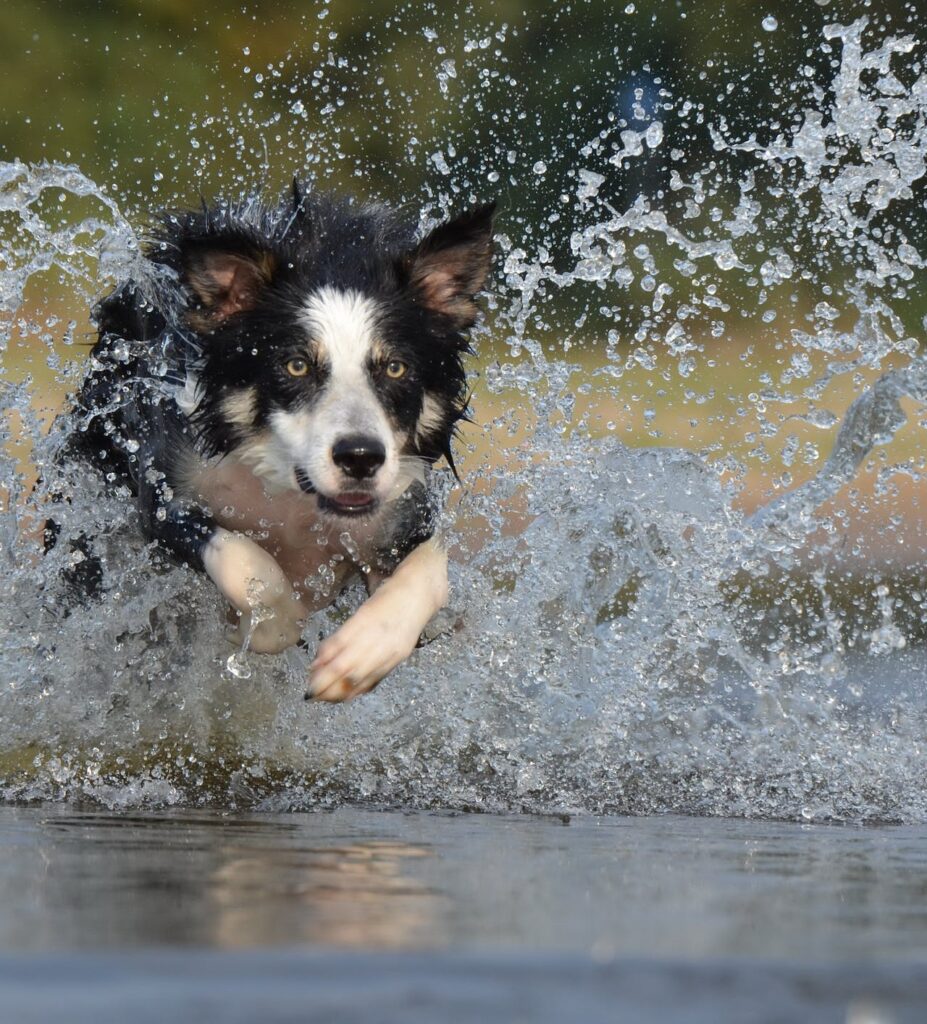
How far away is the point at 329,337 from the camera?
13.4 ft

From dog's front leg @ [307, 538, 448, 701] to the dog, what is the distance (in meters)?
0.01

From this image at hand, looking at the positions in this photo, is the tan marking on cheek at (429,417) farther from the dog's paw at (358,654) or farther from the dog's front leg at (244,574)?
the dog's paw at (358,654)

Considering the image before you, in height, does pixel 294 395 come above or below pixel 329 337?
below

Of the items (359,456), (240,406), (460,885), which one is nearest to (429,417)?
(240,406)

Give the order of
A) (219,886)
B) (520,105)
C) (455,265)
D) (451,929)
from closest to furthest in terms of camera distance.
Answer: (451,929) < (219,886) < (455,265) < (520,105)

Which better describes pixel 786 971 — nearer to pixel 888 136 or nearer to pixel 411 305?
pixel 411 305

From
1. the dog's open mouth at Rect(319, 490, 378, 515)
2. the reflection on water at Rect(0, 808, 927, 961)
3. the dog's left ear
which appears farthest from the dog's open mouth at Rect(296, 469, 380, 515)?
the reflection on water at Rect(0, 808, 927, 961)

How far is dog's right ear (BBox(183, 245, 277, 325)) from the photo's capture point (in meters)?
4.22

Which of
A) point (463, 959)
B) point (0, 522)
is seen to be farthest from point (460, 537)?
point (463, 959)

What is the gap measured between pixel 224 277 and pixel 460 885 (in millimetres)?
2483

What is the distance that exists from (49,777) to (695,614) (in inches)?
83.9

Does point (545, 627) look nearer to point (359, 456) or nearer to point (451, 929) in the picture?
point (359, 456)

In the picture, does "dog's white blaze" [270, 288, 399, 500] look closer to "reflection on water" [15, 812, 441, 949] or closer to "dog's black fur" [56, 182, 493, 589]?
"dog's black fur" [56, 182, 493, 589]

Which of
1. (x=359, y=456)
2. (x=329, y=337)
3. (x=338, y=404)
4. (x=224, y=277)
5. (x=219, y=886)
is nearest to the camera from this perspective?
(x=219, y=886)
